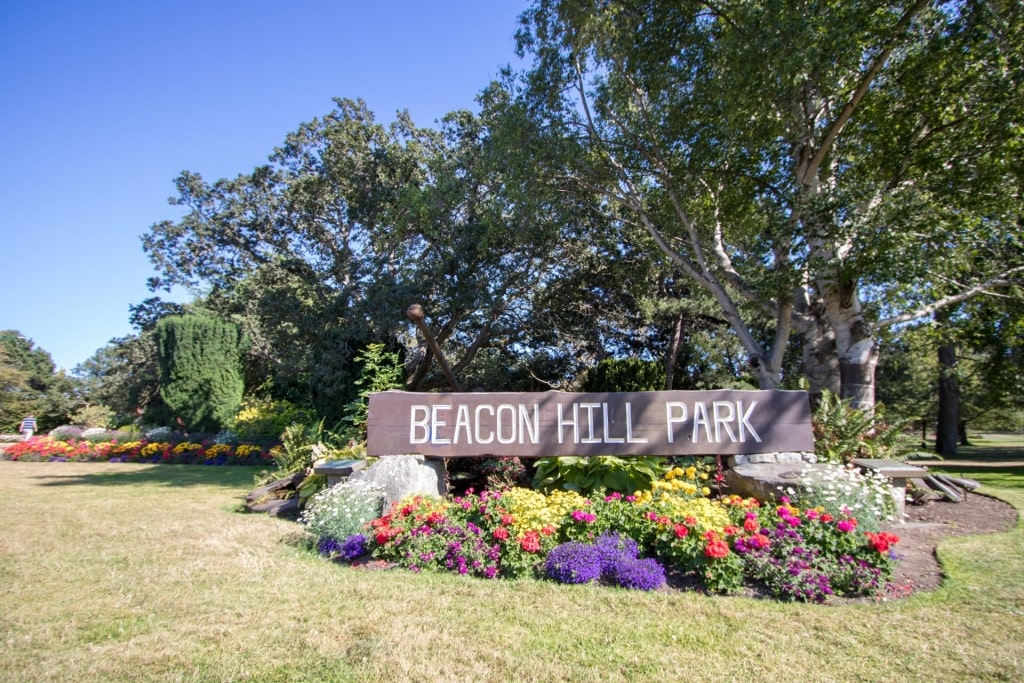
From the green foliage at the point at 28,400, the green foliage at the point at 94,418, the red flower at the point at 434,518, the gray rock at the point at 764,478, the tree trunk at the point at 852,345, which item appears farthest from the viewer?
the green foliage at the point at 28,400

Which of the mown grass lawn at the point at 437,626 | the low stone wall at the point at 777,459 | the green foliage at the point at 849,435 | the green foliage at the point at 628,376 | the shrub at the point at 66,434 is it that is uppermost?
the green foliage at the point at 628,376

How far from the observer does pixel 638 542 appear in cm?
463

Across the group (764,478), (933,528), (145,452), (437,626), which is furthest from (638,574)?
(145,452)

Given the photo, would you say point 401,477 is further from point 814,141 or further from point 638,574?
point 814,141

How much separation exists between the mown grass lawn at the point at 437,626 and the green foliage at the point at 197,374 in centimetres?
1622

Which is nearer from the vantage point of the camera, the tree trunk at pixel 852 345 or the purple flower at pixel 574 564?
the purple flower at pixel 574 564

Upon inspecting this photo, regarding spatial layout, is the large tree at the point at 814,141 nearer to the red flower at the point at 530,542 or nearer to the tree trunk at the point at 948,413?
the red flower at the point at 530,542

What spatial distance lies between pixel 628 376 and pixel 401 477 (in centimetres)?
842

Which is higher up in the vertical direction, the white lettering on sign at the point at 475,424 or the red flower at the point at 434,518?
the white lettering on sign at the point at 475,424

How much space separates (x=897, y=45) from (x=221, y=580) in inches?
449

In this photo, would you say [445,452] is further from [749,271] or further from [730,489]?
[749,271]

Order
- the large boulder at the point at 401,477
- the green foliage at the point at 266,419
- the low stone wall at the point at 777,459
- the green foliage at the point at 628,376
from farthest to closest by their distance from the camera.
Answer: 1. the green foliage at the point at 266,419
2. the green foliage at the point at 628,376
3. the low stone wall at the point at 777,459
4. the large boulder at the point at 401,477

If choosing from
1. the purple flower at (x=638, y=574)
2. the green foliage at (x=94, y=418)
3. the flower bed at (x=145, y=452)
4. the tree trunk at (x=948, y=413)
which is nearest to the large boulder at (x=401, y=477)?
the purple flower at (x=638, y=574)

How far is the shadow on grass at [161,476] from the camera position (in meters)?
10.6
